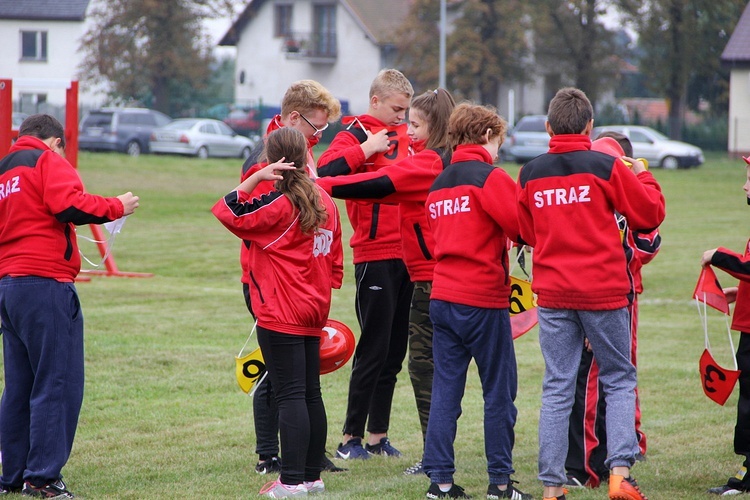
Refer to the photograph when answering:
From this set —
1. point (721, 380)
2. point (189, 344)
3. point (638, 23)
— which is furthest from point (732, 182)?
point (721, 380)

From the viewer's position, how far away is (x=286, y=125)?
5.52m

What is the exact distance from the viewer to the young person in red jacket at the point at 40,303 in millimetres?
4855

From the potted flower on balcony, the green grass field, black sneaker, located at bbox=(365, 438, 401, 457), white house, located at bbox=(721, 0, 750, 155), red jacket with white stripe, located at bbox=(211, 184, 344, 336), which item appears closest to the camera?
red jacket with white stripe, located at bbox=(211, 184, 344, 336)

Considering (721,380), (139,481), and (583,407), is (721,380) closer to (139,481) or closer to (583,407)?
(583,407)

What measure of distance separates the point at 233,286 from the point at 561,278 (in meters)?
9.12

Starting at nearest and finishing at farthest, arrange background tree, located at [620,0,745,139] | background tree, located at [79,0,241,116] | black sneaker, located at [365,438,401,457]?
black sneaker, located at [365,438,401,457] → background tree, located at [620,0,745,139] → background tree, located at [79,0,241,116]

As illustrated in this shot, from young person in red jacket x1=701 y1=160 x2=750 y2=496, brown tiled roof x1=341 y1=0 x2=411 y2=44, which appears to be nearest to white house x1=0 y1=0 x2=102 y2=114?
brown tiled roof x1=341 y1=0 x2=411 y2=44

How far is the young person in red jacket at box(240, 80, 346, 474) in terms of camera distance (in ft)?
18.0

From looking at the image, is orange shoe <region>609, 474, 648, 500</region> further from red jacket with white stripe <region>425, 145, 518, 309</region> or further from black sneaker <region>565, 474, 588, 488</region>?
A: red jacket with white stripe <region>425, 145, 518, 309</region>

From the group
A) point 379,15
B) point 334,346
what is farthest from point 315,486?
point 379,15

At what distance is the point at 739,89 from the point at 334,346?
126ft

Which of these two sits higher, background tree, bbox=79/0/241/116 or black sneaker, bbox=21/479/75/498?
background tree, bbox=79/0/241/116

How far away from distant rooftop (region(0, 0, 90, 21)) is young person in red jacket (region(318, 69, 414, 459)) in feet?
159

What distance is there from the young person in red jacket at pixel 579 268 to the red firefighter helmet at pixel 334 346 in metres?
1.11
